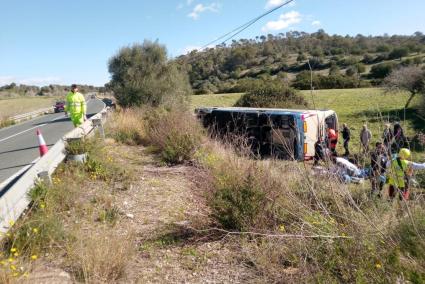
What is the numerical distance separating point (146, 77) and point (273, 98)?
9.44m

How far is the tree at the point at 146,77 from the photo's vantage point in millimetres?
18953

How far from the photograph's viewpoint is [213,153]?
7.98m

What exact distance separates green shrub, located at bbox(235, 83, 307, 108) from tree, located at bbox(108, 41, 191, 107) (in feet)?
16.5

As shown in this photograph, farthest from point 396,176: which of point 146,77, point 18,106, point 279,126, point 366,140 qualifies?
point 18,106

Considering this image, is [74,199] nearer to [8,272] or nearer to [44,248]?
[44,248]

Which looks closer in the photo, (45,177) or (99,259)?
(99,259)

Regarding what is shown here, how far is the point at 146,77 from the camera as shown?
2028 cm

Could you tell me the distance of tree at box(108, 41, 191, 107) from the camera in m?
19.0

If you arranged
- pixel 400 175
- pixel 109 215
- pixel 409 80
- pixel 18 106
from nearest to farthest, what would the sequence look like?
pixel 109 215, pixel 400 175, pixel 409 80, pixel 18 106

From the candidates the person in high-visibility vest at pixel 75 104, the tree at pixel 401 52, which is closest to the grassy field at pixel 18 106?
the person in high-visibility vest at pixel 75 104

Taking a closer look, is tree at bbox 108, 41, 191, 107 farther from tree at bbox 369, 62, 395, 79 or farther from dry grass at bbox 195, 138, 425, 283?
tree at bbox 369, 62, 395, 79

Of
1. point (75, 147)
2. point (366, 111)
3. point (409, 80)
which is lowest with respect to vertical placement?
point (366, 111)

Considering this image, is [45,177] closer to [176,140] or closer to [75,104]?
[176,140]

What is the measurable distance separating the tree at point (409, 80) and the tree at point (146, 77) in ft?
53.2
